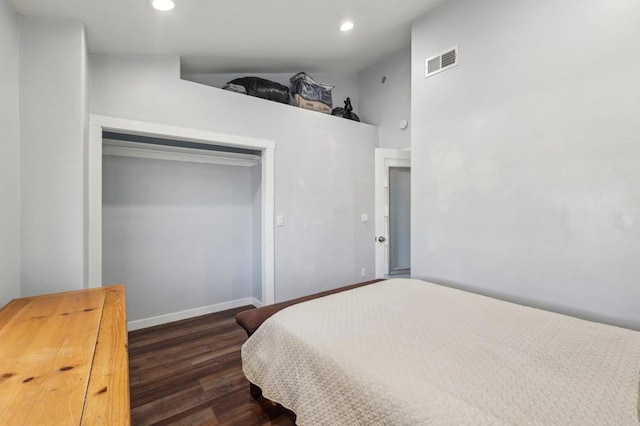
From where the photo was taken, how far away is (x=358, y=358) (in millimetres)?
1198

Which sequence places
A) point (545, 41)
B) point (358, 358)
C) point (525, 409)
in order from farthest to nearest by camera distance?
point (545, 41)
point (358, 358)
point (525, 409)

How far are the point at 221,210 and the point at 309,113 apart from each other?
1.63m

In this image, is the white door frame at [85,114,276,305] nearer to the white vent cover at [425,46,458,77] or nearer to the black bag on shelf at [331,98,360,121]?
the black bag on shelf at [331,98,360,121]

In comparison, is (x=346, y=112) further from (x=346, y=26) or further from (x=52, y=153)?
(x=52, y=153)

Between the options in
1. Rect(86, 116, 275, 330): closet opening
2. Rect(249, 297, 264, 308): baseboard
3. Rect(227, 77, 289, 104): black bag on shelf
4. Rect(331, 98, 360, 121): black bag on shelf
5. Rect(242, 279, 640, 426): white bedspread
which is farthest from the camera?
Rect(331, 98, 360, 121): black bag on shelf

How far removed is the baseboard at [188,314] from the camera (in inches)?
119

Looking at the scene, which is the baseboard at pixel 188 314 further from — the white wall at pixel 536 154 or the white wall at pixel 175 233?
the white wall at pixel 536 154

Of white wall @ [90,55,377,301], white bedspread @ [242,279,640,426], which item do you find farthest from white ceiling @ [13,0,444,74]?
white bedspread @ [242,279,640,426]

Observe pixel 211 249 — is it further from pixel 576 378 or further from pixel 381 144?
pixel 576 378

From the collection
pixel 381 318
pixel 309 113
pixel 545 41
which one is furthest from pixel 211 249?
pixel 545 41

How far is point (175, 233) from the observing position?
324 centimetres

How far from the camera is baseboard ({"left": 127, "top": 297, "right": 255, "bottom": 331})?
3033mm

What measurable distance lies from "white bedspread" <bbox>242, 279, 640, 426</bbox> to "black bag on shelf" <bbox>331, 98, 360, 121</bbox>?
280cm

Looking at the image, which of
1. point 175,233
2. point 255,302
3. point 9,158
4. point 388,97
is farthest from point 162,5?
point 255,302
